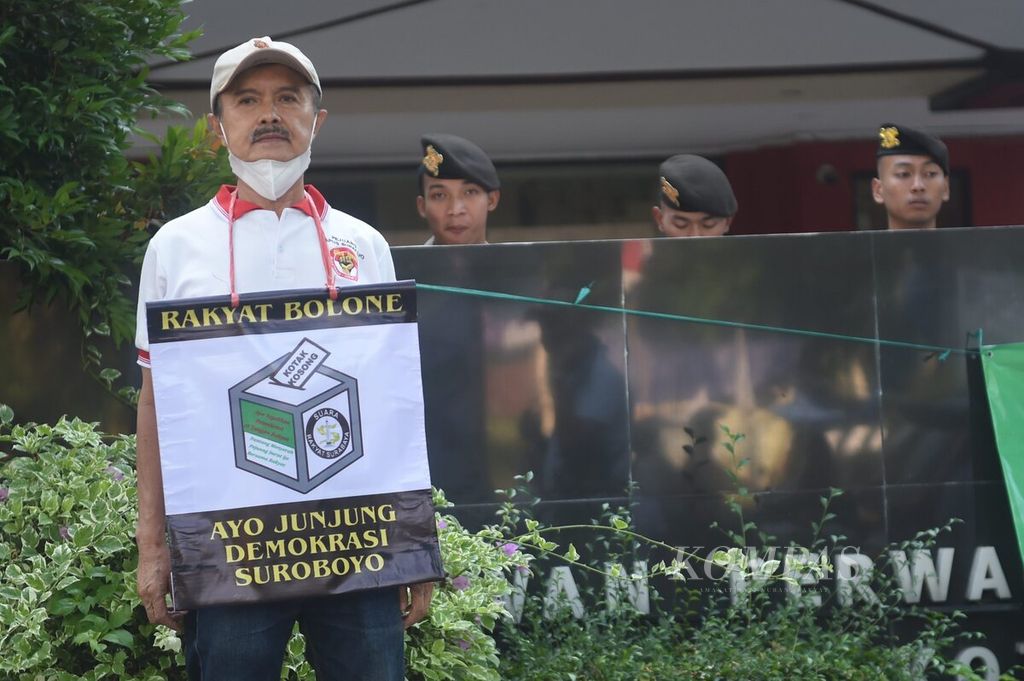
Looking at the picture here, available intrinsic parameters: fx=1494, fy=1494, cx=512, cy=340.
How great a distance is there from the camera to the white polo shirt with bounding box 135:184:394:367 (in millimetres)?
2580

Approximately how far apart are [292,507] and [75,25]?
204 centimetres

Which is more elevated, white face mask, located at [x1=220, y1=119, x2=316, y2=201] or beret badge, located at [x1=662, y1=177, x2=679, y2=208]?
beret badge, located at [x1=662, y1=177, x2=679, y2=208]

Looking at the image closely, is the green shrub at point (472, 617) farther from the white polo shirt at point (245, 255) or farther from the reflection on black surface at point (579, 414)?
the white polo shirt at point (245, 255)

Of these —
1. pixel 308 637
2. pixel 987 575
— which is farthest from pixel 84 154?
pixel 987 575

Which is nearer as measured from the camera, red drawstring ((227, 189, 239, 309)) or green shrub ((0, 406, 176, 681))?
red drawstring ((227, 189, 239, 309))

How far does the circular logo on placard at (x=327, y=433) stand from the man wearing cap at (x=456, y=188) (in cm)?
252

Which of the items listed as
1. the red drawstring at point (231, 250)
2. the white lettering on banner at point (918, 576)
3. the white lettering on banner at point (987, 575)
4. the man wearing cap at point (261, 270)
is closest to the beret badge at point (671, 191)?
the white lettering on banner at point (918, 576)

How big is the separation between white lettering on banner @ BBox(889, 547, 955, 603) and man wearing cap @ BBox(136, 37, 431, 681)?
2133 mm

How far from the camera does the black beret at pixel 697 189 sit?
505cm

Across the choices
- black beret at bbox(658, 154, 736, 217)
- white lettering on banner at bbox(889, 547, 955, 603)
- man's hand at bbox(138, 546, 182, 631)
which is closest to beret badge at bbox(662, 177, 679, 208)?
black beret at bbox(658, 154, 736, 217)

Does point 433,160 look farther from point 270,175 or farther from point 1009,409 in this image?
point 270,175

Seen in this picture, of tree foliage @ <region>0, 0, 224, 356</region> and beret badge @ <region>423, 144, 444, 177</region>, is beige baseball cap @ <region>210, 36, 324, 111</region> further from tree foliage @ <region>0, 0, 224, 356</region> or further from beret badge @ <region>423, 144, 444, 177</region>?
beret badge @ <region>423, 144, 444, 177</region>

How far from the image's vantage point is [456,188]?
16.5 ft

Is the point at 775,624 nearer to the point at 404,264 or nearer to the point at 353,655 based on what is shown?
the point at 404,264
